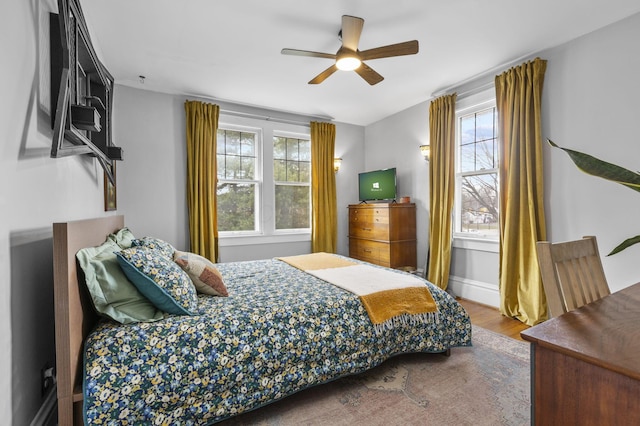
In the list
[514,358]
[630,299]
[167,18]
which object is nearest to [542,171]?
[514,358]

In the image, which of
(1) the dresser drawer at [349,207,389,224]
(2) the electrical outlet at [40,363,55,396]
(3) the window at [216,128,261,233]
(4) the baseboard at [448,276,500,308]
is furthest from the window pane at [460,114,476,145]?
(2) the electrical outlet at [40,363,55,396]

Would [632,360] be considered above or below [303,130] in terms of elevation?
below

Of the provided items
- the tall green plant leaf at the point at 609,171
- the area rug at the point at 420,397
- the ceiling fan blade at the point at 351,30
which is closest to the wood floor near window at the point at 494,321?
the area rug at the point at 420,397

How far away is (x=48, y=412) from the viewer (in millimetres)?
1343

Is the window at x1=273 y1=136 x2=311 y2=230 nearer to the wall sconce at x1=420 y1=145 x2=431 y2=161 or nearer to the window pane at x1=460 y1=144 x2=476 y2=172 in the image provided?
the wall sconce at x1=420 y1=145 x2=431 y2=161

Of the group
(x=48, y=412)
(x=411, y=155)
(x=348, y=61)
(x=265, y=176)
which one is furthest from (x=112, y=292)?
(x=411, y=155)

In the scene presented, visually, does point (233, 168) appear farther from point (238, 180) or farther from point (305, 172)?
point (305, 172)

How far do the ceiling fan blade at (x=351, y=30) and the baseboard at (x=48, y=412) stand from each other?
9.07 ft

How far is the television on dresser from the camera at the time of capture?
174 inches

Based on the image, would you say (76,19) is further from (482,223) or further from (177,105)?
(482,223)

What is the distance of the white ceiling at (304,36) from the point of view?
2.21 meters

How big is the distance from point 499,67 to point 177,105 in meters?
3.73

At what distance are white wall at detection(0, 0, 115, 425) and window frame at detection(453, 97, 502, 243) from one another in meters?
3.65

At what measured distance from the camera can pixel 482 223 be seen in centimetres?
359
